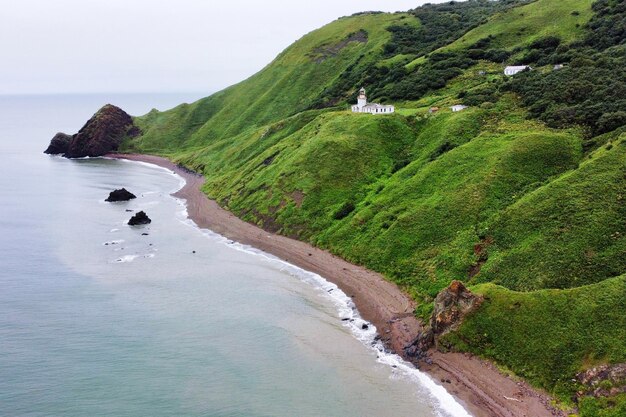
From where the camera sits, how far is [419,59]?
156875 mm

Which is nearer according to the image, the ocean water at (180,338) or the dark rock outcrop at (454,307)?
the ocean water at (180,338)

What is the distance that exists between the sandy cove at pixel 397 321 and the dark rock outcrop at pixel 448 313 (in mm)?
1259

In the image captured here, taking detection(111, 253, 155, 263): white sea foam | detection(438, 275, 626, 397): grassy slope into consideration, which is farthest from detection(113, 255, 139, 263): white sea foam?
detection(438, 275, 626, 397): grassy slope

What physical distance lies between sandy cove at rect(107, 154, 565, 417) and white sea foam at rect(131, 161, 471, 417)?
0.76 meters

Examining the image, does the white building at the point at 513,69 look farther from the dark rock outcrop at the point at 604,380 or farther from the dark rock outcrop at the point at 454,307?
the dark rock outcrop at the point at 604,380

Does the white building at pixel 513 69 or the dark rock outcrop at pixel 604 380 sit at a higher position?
the white building at pixel 513 69

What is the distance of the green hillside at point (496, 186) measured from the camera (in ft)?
158

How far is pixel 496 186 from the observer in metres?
72.7

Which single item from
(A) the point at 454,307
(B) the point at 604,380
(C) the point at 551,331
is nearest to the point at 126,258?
(A) the point at 454,307

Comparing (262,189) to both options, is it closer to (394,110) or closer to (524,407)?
(394,110)

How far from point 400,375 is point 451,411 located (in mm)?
6825

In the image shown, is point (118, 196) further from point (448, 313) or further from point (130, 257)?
point (448, 313)

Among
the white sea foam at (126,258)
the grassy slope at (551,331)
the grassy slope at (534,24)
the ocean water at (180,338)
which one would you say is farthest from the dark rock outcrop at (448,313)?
the grassy slope at (534,24)

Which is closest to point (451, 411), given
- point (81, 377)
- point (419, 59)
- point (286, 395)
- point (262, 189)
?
point (286, 395)
